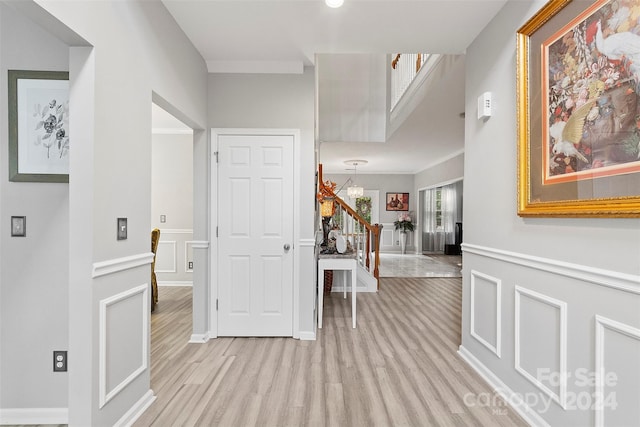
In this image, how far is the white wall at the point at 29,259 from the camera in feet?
5.89

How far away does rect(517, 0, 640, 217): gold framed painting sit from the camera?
1322 mm

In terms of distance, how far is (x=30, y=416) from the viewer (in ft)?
6.03

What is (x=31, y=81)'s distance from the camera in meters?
1.80

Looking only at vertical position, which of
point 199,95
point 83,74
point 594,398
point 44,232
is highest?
point 199,95

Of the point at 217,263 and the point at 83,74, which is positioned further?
the point at 217,263

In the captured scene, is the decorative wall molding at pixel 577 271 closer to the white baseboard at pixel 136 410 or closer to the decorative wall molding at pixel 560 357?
the decorative wall molding at pixel 560 357

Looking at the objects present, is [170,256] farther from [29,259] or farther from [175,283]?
[29,259]

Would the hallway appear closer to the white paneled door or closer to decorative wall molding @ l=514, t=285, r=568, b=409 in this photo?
the white paneled door

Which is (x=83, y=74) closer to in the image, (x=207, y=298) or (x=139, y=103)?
(x=139, y=103)

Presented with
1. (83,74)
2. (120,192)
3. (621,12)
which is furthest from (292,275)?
(621,12)

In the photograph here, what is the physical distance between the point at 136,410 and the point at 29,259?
3.52ft

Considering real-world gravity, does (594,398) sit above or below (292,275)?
below

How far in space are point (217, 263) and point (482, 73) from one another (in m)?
2.84

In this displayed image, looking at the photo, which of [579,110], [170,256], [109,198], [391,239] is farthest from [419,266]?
[109,198]
